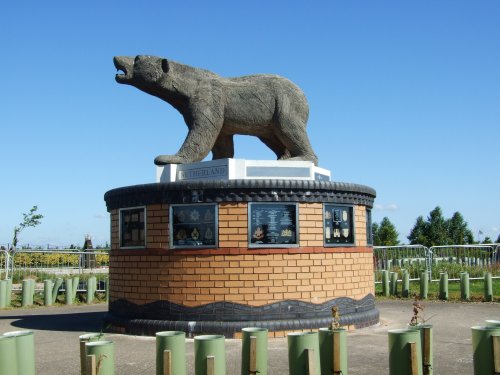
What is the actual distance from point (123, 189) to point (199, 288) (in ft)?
8.89

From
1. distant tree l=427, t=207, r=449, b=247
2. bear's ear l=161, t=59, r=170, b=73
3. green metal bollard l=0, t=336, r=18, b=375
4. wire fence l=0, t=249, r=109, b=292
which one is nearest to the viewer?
green metal bollard l=0, t=336, r=18, b=375

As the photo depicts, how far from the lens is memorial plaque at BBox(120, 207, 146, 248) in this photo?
1167 centimetres

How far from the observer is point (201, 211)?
11102 mm

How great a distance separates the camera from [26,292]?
18.2m

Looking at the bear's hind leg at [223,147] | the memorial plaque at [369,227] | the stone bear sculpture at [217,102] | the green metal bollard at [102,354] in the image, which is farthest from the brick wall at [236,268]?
the green metal bollard at [102,354]

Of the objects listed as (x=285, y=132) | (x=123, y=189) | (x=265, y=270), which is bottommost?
(x=265, y=270)

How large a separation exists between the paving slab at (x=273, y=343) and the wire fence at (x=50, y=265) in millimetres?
6741

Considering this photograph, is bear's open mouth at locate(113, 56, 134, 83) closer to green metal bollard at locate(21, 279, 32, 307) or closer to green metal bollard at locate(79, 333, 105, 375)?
green metal bollard at locate(79, 333, 105, 375)

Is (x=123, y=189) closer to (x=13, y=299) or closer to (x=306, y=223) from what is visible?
(x=306, y=223)

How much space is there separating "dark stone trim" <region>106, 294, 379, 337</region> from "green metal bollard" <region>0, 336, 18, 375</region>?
203 inches

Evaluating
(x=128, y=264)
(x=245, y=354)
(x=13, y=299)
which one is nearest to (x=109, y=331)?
(x=128, y=264)

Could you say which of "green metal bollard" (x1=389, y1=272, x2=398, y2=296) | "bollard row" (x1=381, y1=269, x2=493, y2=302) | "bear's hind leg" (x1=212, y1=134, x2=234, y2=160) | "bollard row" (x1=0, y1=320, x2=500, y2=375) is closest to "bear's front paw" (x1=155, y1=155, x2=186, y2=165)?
"bear's hind leg" (x1=212, y1=134, x2=234, y2=160)

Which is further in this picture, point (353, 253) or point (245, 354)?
→ point (353, 253)

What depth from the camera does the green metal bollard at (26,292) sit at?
18141 mm
